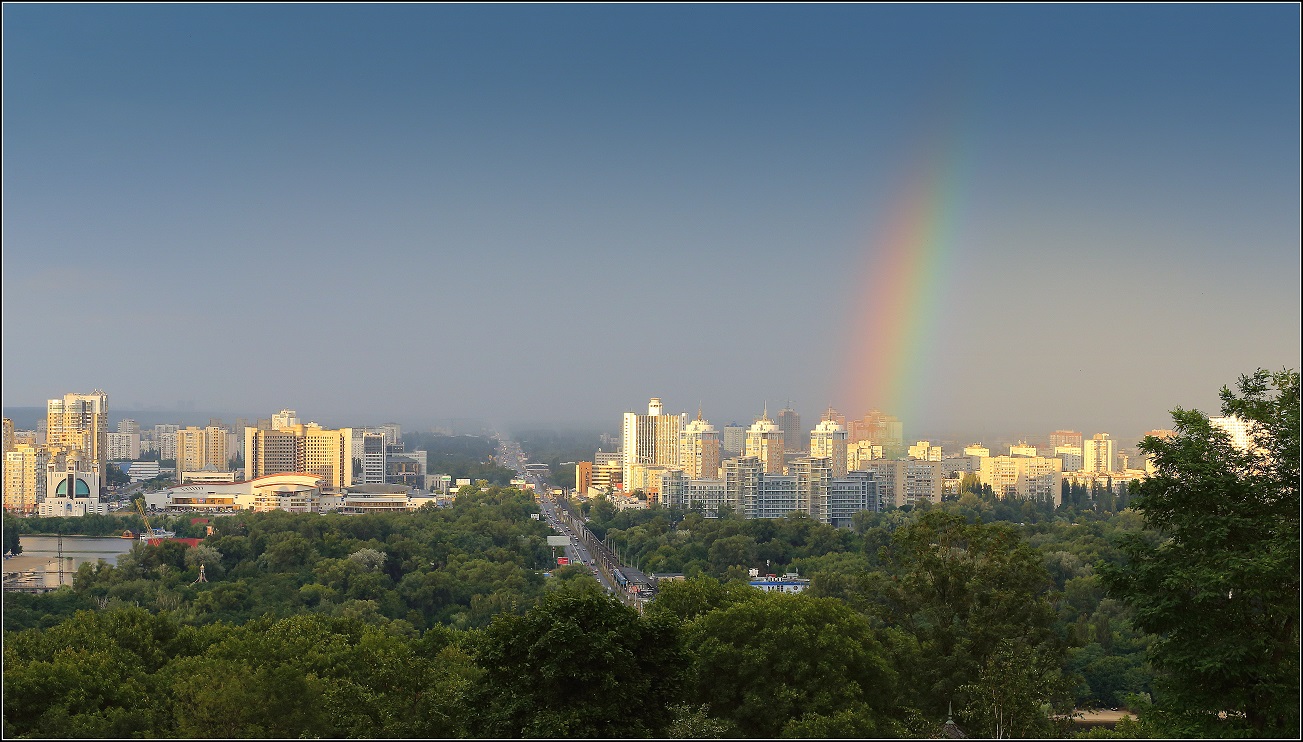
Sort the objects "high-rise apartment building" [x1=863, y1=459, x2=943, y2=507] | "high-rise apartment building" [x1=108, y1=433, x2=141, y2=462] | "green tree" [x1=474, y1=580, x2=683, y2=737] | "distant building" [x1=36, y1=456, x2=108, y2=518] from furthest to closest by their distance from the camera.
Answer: "high-rise apartment building" [x1=863, y1=459, x2=943, y2=507] → "high-rise apartment building" [x1=108, y1=433, x2=141, y2=462] → "distant building" [x1=36, y1=456, x2=108, y2=518] → "green tree" [x1=474, y1=580, x2=683, y2=737]

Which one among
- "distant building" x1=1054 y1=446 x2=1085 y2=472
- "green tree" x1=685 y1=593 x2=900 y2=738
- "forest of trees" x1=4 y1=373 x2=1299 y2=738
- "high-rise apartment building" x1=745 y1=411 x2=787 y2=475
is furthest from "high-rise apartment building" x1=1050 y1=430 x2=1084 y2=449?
"green tree" x1=685 y1=593 x2=900 y2=738

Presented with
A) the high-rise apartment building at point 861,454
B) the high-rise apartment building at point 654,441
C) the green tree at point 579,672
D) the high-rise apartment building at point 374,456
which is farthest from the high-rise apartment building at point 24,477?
the high-rise apartment building at point 861,454

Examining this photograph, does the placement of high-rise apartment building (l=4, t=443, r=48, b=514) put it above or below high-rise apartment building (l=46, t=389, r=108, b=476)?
below

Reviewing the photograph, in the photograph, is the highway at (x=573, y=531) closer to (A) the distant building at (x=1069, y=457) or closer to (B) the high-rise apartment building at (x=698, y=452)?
(B) the high-rise apartment building at (x=698, y=452)

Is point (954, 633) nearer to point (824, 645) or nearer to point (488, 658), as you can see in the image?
point (824, 645)

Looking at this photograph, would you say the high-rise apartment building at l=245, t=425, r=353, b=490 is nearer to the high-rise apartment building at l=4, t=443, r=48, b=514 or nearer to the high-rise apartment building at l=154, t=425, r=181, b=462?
the high-rise apartment building at l=154, t=425, r=181, b=462

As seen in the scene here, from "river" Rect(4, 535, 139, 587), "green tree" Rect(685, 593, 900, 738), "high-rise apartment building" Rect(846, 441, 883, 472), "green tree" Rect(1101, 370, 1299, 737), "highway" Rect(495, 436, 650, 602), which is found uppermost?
"green tree" Rect(1101, 370, 1299, 737)

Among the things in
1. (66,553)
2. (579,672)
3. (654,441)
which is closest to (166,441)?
(66,553)

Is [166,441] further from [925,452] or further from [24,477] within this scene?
[925,452]

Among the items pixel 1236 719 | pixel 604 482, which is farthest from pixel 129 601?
pixel 604 482
